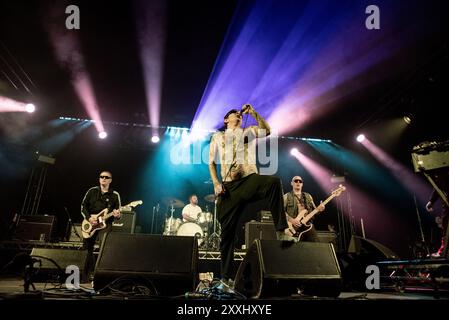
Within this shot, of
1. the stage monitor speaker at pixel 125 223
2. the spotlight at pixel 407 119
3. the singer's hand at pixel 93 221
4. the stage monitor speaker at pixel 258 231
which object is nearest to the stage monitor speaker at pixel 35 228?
the stage monitor speaker at pixel 125 223

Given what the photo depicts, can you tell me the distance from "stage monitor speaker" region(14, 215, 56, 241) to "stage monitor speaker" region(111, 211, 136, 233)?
1608 mm

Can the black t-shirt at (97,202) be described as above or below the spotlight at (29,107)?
→ below

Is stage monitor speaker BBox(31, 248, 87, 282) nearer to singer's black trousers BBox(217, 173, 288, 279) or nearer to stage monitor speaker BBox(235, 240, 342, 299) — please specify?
singer's black trousers BBox(217, 173, 288, 279)

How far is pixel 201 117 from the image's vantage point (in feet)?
30.9

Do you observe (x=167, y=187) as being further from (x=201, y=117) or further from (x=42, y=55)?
(x=42, y=55)

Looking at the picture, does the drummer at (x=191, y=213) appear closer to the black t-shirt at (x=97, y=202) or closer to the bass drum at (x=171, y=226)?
the bass drum at (x=171, y=226)

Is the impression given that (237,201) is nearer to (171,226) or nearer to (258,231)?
(258,231)

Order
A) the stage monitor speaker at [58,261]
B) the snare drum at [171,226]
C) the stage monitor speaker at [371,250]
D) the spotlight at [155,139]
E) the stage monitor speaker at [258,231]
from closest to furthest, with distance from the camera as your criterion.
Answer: the stage monitor speaker at [58,261]
the stage monitor speaker at [371,250]
the stage monitor speaker at [258,231]
the snare drum at [171,226]
the spotlight at [155,139]

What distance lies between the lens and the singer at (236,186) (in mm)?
2953

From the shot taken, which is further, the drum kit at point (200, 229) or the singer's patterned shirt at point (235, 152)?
the drum kit at point (200, 229)

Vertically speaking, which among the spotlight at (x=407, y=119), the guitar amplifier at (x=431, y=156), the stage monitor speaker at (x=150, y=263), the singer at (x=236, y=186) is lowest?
the stage monitor speaker at (x=150, y=263)

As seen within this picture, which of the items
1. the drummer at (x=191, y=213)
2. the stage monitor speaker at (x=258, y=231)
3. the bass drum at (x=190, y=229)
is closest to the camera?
the stage monitor speaker at (x=258, y=231)

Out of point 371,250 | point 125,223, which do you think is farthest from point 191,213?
point 371,250

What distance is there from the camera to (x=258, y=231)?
306 inches
